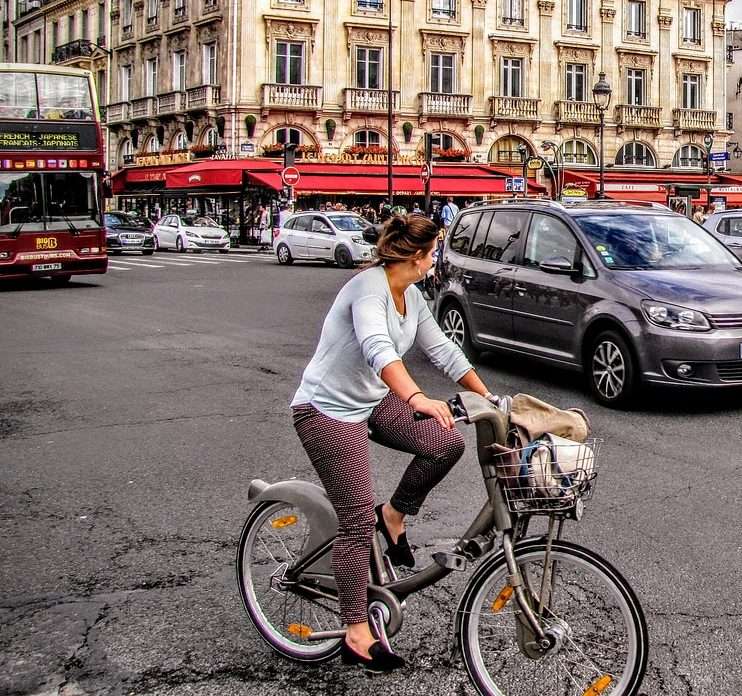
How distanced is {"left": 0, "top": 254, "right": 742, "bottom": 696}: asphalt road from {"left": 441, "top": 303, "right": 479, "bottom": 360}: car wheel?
311 millimetres

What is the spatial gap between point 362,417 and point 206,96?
44.0 meters

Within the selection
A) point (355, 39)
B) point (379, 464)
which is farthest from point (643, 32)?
point (379, 464)

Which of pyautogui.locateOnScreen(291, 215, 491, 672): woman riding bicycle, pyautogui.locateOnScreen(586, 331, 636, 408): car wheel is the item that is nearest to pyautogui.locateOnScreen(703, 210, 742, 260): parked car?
pyautogui.locateOnScreen(586, 331, 636, 408): car wheel

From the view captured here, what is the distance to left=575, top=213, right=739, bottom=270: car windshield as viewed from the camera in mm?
9602

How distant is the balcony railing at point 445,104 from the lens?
155 feet

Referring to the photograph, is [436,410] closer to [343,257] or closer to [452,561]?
[452,561]

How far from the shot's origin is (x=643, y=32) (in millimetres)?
52469

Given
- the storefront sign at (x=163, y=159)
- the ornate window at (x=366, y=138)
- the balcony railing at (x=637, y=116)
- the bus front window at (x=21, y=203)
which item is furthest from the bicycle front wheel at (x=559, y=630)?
the balcony railing at (x=637, y=116)

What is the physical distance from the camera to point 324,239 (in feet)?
97.0

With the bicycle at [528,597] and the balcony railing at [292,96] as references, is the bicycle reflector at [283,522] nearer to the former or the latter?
the bicycle at [528,597]

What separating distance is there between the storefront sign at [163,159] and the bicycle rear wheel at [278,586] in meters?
43.1

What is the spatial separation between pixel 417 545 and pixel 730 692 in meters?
1.90

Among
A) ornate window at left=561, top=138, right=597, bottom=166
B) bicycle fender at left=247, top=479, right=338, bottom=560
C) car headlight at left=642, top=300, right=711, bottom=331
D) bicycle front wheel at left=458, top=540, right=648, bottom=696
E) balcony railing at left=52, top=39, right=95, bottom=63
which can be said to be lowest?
bicycle front wheel at left=458, top=540, right=648, bottom=696

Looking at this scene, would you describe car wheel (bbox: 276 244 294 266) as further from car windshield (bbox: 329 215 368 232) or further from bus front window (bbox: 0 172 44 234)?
bus front window (bbox: 0 172 44 234)
